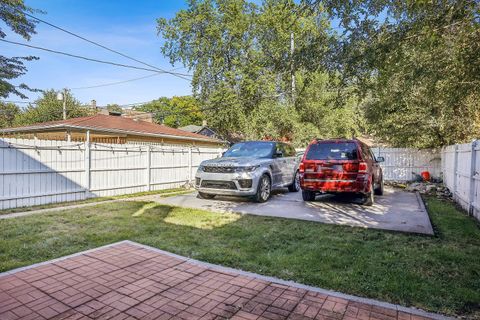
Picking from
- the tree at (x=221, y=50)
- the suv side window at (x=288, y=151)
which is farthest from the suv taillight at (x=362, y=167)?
the tree at (x=221, y=50)

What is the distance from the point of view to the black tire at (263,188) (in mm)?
8736

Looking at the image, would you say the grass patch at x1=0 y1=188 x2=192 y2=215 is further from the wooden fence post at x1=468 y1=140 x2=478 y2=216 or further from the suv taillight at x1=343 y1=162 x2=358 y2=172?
the wooden fence post at x1=468 y1=140 x2=478 y2=216

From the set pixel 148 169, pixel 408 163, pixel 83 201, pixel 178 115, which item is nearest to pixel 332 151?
pixel 148 169

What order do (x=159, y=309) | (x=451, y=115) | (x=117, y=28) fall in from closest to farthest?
(x=159, y=309) → (x=451, y=115) → (x=117, y=28)

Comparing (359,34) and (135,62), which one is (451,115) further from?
(135,62)

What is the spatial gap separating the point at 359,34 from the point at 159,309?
4449 mm

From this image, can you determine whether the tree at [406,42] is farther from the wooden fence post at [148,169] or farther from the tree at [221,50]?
the tree at [221,50]

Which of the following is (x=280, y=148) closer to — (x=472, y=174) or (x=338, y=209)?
(x=338, y=209)

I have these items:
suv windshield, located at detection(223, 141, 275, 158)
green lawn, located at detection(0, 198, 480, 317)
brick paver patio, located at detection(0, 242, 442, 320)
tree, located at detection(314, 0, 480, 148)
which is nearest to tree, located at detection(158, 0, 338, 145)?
suv windshield, located at detection(223, 141, 275, 158)

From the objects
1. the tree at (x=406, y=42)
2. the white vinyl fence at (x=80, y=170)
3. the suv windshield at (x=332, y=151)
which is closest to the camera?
the tree at (x=406, y=42)

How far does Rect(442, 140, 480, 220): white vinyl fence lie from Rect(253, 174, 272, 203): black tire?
499 cm

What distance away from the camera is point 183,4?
33.0 metres

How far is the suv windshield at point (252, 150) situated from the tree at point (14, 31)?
11707 millimetres

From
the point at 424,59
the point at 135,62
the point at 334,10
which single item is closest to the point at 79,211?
the point at 334,10
